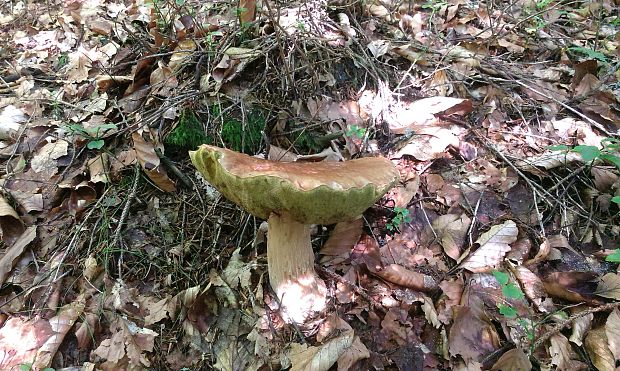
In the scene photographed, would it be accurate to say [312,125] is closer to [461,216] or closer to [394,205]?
[394,205]

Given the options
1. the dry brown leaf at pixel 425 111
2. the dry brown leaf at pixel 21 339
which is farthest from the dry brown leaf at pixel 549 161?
the dry brown leaf at pixel 21 339

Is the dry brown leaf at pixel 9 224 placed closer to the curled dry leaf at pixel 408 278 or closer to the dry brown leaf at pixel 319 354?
the dry brown leaf at pixel 319 354

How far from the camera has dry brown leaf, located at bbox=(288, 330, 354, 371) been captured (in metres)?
2.15

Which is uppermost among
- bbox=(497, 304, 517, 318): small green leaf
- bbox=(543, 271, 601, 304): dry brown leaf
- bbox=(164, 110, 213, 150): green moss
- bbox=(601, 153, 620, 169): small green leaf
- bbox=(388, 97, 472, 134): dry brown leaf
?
bbox=(164, 110, 213, 150): green moss

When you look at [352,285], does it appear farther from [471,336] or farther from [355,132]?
[355,132]

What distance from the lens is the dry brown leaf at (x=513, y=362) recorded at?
2045 millimetres

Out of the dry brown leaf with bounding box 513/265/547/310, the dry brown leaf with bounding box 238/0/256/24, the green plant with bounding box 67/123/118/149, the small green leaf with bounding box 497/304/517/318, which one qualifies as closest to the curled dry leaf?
the small green leaf with bounding box 497/304/517/318

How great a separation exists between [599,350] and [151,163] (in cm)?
289

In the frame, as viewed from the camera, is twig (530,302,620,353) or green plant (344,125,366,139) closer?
twig (530,302,620,353)

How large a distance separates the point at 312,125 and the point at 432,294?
1.43 meters

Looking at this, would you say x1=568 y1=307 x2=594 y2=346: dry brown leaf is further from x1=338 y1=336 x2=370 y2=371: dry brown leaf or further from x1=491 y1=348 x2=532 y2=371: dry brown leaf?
x1=338 y1=336 x2=370 y2=371: dry brown leaf

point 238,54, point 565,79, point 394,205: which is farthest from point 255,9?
point 565,79

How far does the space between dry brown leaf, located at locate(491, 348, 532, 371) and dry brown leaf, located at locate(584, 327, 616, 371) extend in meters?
0.36

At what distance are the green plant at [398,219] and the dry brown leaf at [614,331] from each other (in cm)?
118
